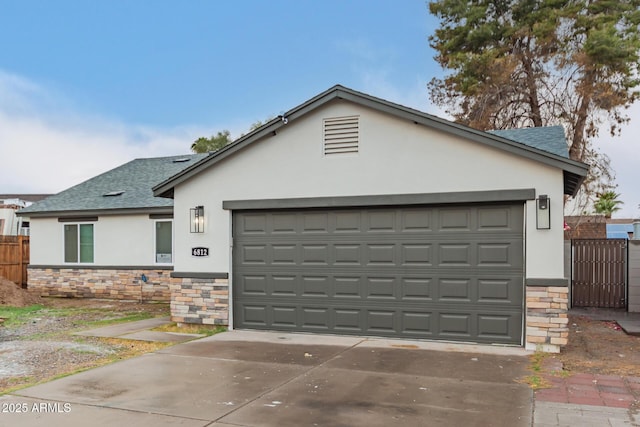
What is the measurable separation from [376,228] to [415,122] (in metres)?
1.98

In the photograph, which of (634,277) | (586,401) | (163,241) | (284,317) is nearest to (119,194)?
(163,241)

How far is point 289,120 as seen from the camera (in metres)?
9.27

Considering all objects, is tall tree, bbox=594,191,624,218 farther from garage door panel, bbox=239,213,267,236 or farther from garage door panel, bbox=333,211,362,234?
garage door panel, bbox=239,213,267,236

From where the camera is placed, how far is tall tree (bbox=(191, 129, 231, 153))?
38312 mm

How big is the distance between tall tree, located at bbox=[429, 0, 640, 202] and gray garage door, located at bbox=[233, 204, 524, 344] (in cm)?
1257

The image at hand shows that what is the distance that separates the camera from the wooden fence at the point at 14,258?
17094 millimetres

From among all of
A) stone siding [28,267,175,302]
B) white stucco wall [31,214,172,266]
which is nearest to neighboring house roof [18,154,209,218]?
white stucco wall [31,214,172,266]

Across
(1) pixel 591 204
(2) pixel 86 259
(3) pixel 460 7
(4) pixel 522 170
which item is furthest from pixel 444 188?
(3) pixel 460 7

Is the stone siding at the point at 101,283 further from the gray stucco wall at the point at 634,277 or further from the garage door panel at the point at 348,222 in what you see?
the gray stucco wall at the point at 634,277

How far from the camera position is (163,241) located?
15.0 m

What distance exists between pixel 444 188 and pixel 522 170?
1258 mm

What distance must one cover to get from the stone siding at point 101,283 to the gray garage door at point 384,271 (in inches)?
231

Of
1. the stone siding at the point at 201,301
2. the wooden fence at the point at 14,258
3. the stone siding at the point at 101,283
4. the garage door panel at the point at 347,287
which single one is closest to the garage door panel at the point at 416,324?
the garage door panel at the point at 347,287

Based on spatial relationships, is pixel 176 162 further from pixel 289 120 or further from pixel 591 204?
pixel 591 204
